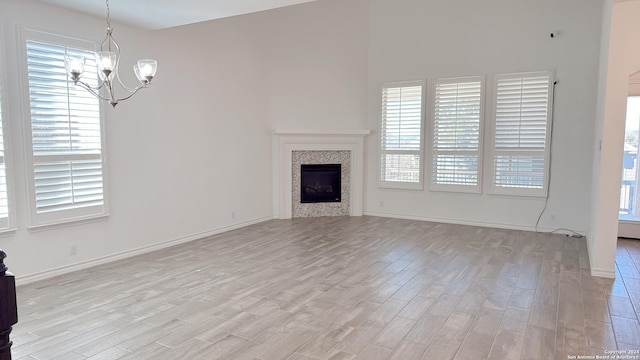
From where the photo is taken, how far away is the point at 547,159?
6.11m

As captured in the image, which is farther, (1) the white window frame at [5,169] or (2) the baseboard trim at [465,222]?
(2) the baseboard trim at [465,222]

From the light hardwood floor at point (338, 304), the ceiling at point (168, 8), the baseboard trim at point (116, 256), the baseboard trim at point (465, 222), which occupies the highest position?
the ceiling at point (168, 8)

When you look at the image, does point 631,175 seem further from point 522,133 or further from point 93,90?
point 93,90

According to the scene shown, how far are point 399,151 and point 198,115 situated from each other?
3594 mm

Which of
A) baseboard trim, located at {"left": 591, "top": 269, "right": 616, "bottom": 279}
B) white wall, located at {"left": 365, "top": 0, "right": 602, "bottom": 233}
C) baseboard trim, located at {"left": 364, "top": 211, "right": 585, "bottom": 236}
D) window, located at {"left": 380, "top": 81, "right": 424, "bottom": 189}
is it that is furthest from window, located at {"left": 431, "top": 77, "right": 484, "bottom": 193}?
baseboard trim, located at {"left": 591, "top": 269, "right": 616, "bottom": 279}

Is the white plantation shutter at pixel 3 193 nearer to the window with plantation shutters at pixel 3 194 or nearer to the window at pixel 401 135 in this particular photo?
the window with plantation shutters at pixel 3 194

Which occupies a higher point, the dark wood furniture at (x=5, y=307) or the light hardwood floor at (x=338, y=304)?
the dark wood furniture at (x=5, y=307)

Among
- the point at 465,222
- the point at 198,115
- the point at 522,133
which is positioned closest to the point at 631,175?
the point at 522,133

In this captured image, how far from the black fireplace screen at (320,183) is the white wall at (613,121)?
4.33m

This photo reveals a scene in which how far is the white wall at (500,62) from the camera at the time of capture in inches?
231

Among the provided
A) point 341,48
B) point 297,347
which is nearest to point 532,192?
point 341,48

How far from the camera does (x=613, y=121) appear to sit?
4.05 metres

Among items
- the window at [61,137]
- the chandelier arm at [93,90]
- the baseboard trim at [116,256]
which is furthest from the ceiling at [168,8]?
the baseboard trim at [116,256]

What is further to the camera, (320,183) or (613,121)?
(320,183)
